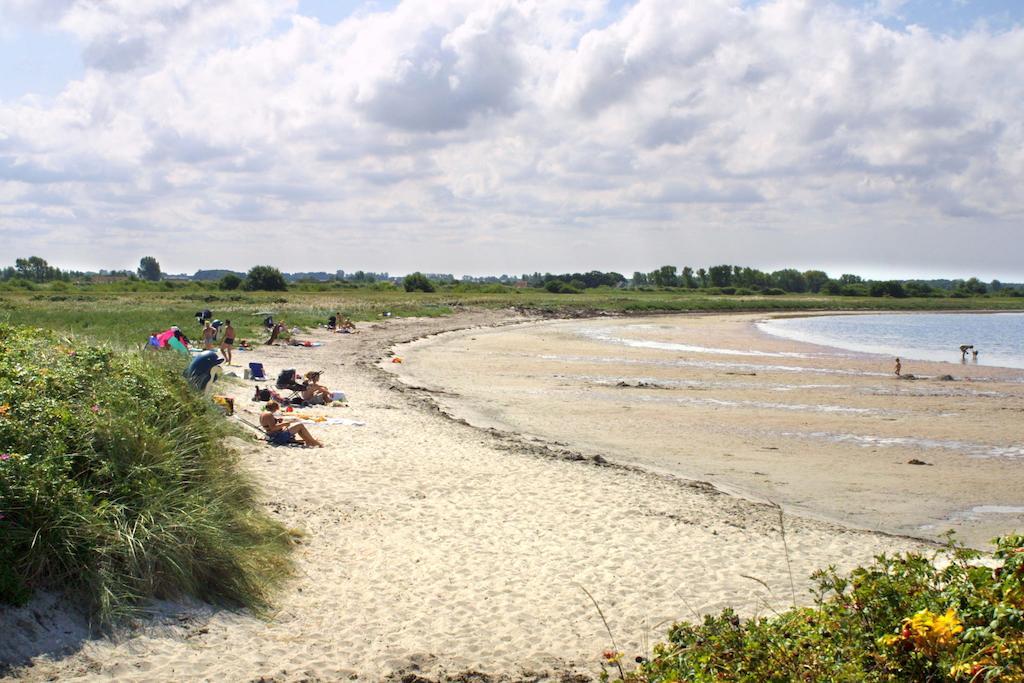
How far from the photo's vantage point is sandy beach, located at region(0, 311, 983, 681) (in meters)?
5.60

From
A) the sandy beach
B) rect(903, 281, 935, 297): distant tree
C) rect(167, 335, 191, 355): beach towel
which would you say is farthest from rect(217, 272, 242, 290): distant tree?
rect(903, 281, 935, 297): distant tree

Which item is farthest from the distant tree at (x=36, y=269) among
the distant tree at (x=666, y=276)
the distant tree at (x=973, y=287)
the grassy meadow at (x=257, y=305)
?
the distant tree at (x=973, y=287)

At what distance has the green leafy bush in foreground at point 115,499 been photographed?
5664 mm

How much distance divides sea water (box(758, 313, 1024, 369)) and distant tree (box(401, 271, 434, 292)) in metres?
39.9

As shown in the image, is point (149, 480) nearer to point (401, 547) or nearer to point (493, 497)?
point (401, 547)

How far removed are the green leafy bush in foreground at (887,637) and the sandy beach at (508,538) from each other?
1.34 meters

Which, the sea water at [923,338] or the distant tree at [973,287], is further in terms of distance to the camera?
the distant tree at [973,287]

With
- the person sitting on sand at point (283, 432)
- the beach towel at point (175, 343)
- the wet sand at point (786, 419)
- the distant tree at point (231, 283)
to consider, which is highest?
the distant tree at point (231, 283)

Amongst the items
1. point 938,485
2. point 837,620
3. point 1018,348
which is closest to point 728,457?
point 938,485

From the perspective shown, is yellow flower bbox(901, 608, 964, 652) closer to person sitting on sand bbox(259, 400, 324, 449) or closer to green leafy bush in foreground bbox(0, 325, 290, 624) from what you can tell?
green leafy bush in foreground bbox(0, 325, 290, 624)

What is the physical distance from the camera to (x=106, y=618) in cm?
551

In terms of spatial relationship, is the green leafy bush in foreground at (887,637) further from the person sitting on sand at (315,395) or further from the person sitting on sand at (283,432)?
the person sitting on sand at (315,395)

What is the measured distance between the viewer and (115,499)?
639 cm

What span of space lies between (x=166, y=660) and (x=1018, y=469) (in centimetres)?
1254
